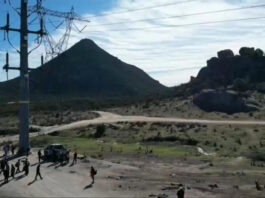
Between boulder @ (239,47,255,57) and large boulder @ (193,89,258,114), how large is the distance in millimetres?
37436

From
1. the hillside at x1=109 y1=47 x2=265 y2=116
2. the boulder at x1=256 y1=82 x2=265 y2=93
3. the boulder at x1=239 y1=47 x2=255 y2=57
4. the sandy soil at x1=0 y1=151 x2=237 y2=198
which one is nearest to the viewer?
the sandy soil at x1=0 y1=151 x2=237 y2=198

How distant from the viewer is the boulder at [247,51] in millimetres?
155975

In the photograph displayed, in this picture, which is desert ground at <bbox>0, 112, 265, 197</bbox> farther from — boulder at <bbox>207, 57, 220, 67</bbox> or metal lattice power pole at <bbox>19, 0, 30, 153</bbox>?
boulder at <bbox>207, 57, 220, 67</bbox>

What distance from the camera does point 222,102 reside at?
117 m

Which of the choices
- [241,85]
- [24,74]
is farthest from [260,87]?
[24,74]

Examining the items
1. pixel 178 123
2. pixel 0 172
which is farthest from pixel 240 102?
pixel 0 172

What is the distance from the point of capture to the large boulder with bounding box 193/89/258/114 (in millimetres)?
112750

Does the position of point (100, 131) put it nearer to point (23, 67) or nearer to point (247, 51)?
point (23, 67)

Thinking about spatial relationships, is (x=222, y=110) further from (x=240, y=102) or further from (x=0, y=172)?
(x=0, y=172)

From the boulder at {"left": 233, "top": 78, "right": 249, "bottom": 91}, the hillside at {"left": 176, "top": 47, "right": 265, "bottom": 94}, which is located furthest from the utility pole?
the hillside at {"left": 176, "top": 47, "right": 265, "bottom": 94}

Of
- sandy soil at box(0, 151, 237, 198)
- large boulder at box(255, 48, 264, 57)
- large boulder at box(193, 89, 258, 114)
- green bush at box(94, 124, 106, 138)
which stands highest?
large boulder at box(255, 48, 264, 57)

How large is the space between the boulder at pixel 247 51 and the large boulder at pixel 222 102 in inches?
1474

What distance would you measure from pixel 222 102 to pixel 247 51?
4858cm

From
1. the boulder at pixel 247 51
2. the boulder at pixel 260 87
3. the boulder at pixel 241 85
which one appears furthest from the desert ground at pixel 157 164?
the boulder at pixel 247 51
